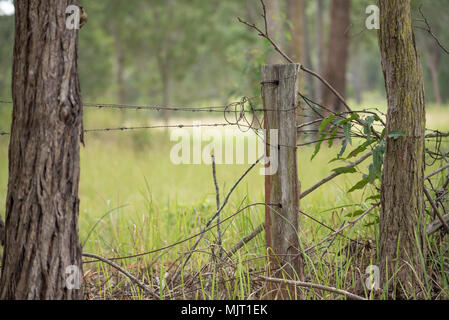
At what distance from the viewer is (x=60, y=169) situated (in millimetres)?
2299

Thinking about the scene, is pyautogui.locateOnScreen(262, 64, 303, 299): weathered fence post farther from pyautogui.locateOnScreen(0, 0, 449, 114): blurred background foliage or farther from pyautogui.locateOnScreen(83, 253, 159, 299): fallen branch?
pyautogui.locateOnScreen(0, 0, 449, 114): blurred background foliage

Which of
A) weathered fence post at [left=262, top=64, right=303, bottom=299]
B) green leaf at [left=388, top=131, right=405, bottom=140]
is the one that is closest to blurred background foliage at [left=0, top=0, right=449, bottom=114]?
weathered fence post at [left=262, top=64, right=303, bottom=299]

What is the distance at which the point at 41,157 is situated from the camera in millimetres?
2262

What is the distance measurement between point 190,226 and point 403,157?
2.11 m

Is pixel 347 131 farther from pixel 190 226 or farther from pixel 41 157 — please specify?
pixel 190 226

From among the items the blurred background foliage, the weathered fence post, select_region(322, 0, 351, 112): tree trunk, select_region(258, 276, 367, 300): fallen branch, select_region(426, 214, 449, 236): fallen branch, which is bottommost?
select_region(258, 276, 367, 300): fallen branch

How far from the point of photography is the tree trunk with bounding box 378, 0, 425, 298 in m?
2.76

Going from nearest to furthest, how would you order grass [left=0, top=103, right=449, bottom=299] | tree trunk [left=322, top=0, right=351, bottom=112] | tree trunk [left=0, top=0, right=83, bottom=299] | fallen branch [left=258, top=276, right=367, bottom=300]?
tree trunk [left=0, top=0, right=83, bottom=299] → fallen branch [left=258, top=276, right=367, bottom=300] → grass [left=0, top=103, right=449, bottom=299] → tree trunk [left=322, top=0, right=351, bottom=112]

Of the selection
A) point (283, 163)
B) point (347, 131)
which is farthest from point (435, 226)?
point (283, 163)

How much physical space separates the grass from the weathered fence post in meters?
0.16

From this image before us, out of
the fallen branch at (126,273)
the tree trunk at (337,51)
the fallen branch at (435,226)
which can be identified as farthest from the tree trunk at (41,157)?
the tree trunk at (337,51)

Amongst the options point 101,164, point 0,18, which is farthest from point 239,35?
point 101,164
